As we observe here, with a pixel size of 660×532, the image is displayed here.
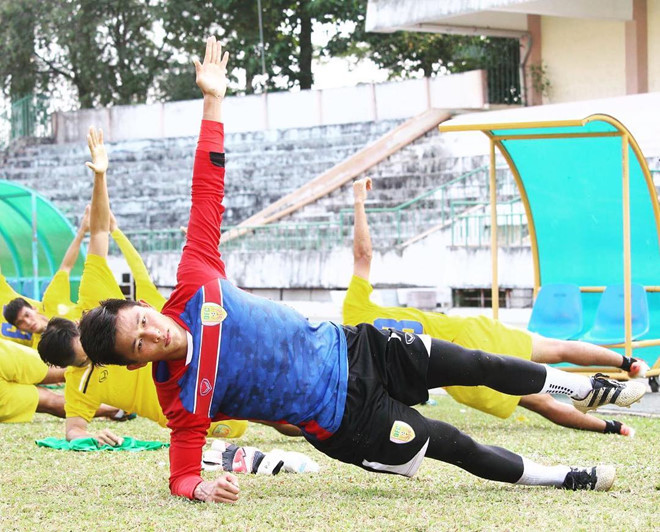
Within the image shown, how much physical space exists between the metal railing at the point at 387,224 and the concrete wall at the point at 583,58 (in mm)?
4177

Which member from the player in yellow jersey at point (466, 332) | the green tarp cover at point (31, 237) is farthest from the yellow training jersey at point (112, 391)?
the green tarp cover at point (31, 237)

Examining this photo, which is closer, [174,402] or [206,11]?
[174,402]

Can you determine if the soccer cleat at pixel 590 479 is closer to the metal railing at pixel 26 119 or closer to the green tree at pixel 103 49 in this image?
the green tree at pixel 103 49

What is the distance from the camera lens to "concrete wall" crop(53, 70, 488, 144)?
87.7ft

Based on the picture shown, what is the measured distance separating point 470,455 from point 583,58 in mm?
20110

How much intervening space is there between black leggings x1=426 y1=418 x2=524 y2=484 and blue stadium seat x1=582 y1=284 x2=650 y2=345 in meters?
5.46

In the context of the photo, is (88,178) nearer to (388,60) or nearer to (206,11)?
(206,11)

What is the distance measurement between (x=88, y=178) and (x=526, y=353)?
2206 cm

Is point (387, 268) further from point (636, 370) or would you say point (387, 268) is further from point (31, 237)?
point (636, 370)

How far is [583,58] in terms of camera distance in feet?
79.5

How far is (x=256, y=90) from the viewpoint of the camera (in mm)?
33125

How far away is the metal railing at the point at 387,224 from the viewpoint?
820 inches

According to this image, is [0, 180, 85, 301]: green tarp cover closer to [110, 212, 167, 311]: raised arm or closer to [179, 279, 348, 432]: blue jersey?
[110, 212, 167, 311]: raised arm

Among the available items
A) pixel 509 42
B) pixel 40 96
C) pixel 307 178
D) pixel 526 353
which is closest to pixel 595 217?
pixel 526 353
